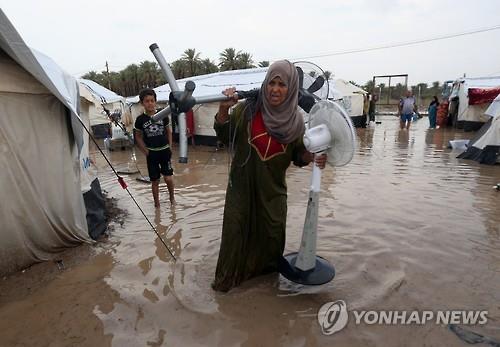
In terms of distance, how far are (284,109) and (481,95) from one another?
15305 mm

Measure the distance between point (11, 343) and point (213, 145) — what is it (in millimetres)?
10388

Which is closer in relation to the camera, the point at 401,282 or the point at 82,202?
the point at 401,282

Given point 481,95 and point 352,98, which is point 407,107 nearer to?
point 481,95

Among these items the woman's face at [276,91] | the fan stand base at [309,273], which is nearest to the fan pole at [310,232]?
the fan stand base at [309,273]

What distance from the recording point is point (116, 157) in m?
11.0

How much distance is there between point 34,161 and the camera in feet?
11.1

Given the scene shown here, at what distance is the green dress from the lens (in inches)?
107

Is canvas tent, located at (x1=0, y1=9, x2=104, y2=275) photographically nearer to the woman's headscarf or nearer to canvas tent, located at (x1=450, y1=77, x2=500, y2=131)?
the woman's headscarf

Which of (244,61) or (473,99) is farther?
(244,61)

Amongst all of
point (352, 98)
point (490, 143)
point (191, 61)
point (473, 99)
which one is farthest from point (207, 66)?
point (490, 143)

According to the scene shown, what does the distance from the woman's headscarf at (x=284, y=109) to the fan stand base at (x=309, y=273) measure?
3.47ft

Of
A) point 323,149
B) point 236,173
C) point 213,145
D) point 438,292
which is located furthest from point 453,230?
point 213,145

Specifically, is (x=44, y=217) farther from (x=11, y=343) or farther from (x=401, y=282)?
(x=401, y=282)

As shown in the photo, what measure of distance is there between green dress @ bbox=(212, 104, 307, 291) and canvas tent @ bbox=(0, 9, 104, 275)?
177 cm
